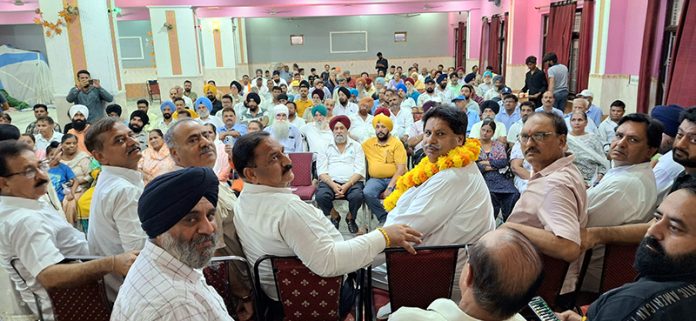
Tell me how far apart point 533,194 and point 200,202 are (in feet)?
4.93

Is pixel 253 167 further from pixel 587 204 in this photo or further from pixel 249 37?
pixel 249 37

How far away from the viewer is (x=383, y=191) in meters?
4.67

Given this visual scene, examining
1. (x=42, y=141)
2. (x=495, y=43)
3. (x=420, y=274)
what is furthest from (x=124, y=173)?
(x=495, y=43)

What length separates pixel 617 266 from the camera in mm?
2193

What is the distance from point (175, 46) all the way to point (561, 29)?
Answer: 934 cm

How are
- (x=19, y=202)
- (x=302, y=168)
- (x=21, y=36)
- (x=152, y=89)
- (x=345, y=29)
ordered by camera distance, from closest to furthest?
(x=19, y=202), (x=302, y=168), (x=152, y=89), (x=21, y=36), (x=345, y=29)

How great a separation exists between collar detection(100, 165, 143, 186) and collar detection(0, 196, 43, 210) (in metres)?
0.32

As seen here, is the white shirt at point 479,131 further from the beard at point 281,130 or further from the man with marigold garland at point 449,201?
the man with marigold garland at point 449,201

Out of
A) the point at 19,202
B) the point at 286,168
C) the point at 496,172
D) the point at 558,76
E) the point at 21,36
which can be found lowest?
the point at 496,172

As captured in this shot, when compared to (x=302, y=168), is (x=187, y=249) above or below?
above

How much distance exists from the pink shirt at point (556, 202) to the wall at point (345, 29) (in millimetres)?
20840

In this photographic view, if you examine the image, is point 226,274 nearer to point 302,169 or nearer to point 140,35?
point 302,169

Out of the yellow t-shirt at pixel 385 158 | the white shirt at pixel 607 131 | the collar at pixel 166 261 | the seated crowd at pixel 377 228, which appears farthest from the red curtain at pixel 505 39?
the collar at pixel 166 261

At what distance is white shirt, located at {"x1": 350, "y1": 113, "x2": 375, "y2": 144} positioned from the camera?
6173 mm
